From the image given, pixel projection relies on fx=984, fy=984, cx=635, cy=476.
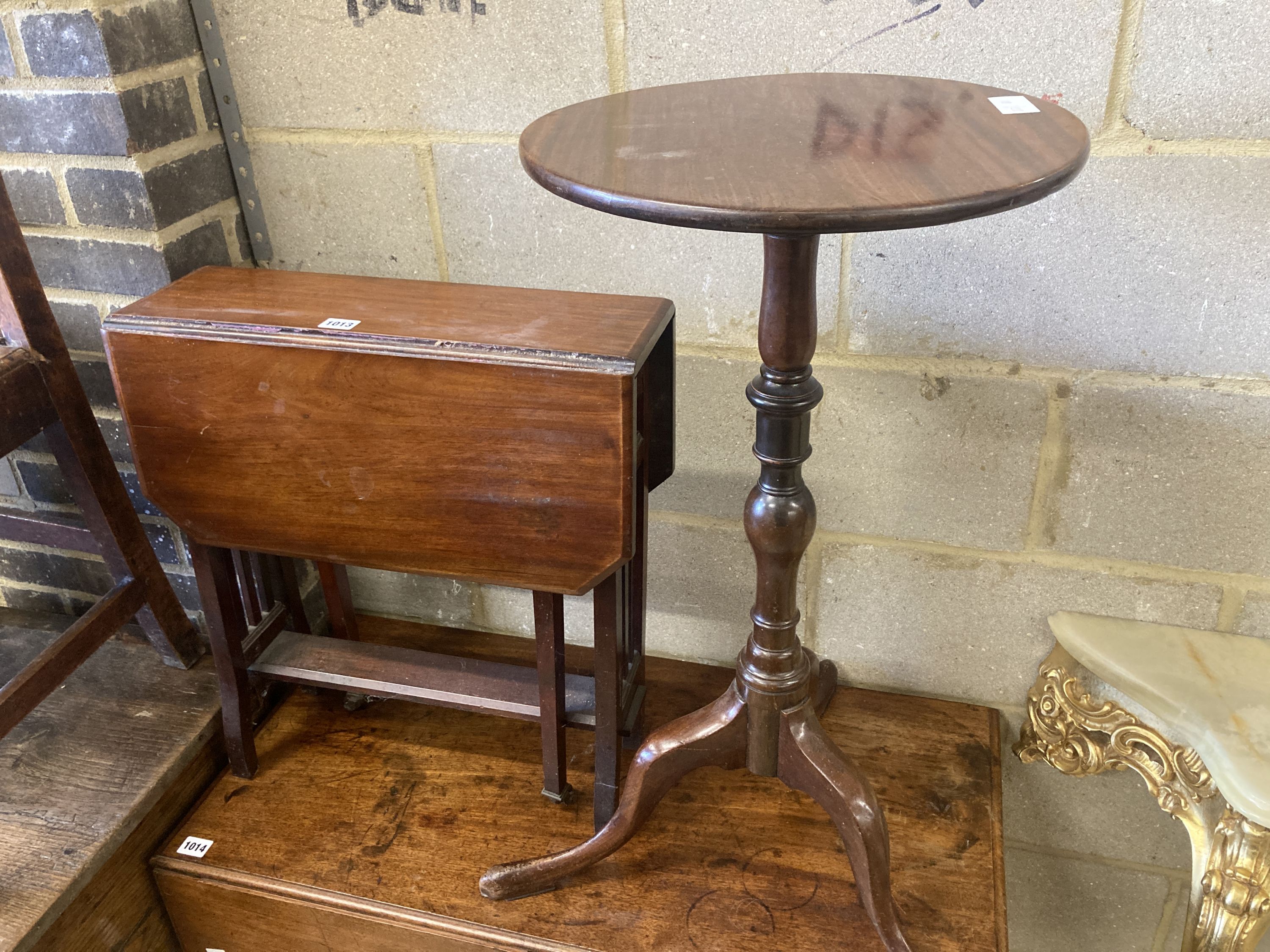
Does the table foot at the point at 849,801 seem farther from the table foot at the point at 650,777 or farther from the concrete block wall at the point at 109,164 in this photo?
the concrete block wall at the point at 109,164

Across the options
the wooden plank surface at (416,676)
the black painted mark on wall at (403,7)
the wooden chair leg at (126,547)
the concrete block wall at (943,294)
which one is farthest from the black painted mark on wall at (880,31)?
the wooden chair leg at (126,547)

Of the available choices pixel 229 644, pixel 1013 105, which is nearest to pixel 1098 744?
pixel 1013 105

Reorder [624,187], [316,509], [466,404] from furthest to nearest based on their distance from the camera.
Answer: [316,509]
[466,404]
[624,187]

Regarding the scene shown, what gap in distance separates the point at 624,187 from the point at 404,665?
102cm

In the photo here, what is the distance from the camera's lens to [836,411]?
157 cm

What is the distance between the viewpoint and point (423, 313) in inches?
50.7

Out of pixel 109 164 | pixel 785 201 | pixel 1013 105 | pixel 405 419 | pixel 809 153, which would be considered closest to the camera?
pixel 785 201

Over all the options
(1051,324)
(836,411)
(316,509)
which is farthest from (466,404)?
(1051,324)

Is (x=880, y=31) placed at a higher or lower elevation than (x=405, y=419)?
higher

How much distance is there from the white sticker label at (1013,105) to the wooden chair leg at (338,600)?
1.23 meters

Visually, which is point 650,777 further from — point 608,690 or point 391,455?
point 391,455

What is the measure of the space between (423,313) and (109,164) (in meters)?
0.61

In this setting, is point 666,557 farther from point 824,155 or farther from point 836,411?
point 824,155

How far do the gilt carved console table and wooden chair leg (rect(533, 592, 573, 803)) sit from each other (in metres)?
0.80
